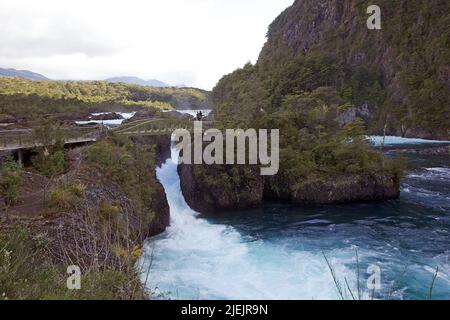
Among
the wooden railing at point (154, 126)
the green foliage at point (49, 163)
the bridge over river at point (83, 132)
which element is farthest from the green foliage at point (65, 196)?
the wooden railing at point (154, 126)

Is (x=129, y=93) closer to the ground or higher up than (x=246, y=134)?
higher up

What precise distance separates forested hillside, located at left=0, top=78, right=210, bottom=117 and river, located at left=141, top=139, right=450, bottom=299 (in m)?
27.7

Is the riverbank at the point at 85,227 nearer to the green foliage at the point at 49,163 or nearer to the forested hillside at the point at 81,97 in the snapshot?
the green foliage at the point at 49,163

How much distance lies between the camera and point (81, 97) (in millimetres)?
74688

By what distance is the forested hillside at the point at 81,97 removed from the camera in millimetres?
44312

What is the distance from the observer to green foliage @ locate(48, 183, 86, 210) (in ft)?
36.8

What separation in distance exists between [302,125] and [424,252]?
15978 mm

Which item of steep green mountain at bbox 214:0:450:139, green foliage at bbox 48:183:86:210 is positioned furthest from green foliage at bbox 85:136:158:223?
steep green mountain at bbox 214:0:450:139

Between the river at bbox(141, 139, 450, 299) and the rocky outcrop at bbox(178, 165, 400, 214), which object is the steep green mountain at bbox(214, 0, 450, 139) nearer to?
the rocky outcrop at bbox(178, 165, 400, 214)

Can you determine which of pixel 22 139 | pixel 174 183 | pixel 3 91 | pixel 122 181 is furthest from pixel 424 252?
pixel 3 91

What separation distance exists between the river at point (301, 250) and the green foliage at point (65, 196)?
2.98 m
